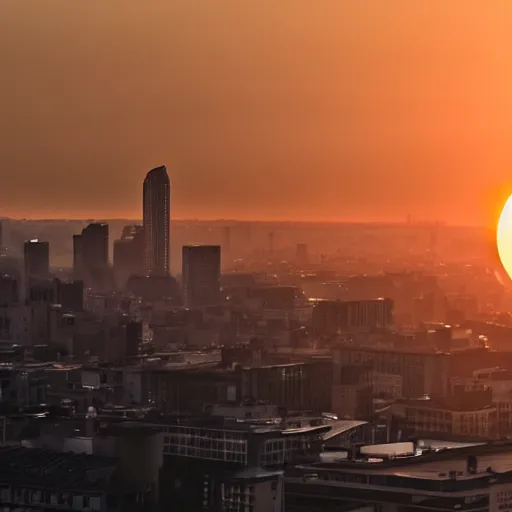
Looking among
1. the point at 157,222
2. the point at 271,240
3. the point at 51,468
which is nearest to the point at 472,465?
the point at 51,468

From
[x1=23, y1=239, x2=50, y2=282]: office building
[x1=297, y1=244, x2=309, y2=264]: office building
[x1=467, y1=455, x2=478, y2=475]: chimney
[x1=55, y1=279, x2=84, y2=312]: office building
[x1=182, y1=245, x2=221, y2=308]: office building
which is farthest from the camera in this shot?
[x1=182, y1=245, x2=221, y2=308]: office building

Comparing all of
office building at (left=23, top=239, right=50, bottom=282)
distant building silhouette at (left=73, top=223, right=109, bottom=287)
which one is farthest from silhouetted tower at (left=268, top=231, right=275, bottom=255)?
office building at (left=23, top=239, right=50, bottom=282)

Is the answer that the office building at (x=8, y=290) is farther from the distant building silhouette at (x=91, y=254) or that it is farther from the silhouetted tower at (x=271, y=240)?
the silhouetted tower at (x=271, y=240)

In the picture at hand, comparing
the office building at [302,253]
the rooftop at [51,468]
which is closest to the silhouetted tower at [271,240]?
the office building at [302,253]

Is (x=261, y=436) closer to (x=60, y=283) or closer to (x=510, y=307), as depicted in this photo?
(x=60, y=283)

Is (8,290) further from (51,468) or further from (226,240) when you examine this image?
(51,468)

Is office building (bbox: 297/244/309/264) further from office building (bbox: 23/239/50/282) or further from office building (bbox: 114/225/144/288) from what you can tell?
office building (bbox: 23/239/50/282)
